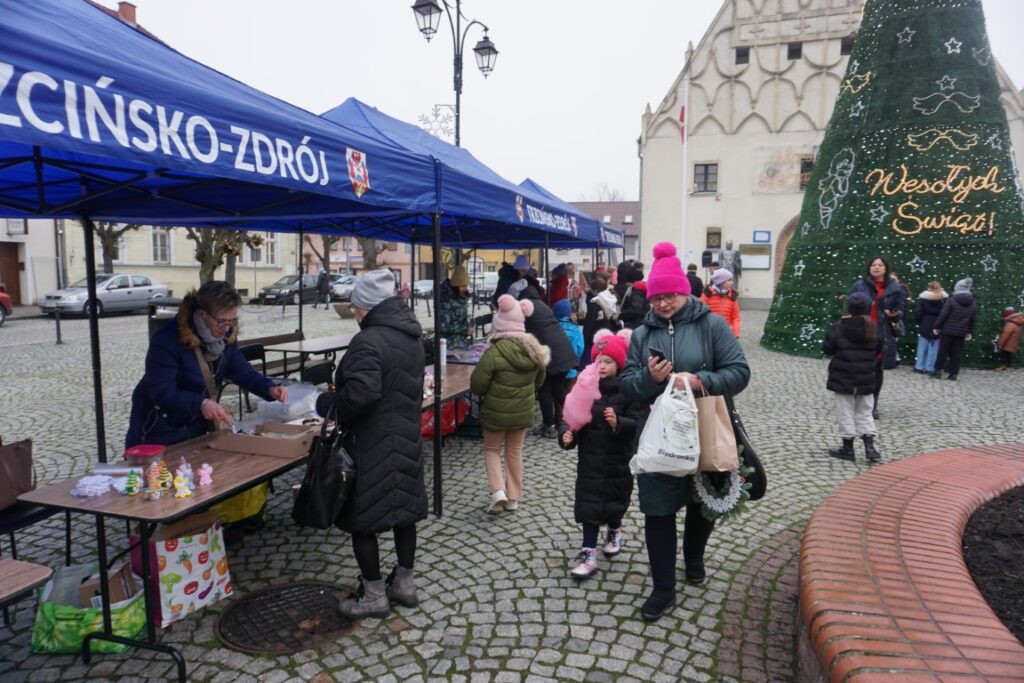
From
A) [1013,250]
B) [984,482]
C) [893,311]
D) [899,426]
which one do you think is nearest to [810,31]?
[1013,250]

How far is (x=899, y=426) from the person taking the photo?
776cm

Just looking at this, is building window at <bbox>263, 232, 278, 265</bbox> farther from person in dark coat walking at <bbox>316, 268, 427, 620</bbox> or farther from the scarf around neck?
person in dark coat walking at <bbox>316, 268, 427, 620</bbox>

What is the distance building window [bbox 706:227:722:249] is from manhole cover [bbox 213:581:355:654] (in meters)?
26.5

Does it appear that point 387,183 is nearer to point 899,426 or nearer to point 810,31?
point 899,426

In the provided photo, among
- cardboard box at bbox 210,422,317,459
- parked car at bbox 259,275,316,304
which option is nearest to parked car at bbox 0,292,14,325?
parked car at bbox 259,275,316,304

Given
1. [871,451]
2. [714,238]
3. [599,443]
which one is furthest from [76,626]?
[714,238]

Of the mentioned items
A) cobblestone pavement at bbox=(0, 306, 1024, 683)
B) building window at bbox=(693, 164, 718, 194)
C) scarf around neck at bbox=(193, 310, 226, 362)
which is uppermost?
building window at bbox=(693, 164, 718, 194)

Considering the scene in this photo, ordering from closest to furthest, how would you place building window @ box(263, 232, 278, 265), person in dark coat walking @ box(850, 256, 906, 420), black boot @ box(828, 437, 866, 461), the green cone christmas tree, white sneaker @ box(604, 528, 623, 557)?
1. white sneaker @ box(604, 528, 623, 557)
2. black boot @ box(828, 437, 866, 461)
3. person in dark coat walking @ box(850, 256, 906, 420)
4. the green cone christmas tree
5. building window @ box(263, 232, 278, 265)

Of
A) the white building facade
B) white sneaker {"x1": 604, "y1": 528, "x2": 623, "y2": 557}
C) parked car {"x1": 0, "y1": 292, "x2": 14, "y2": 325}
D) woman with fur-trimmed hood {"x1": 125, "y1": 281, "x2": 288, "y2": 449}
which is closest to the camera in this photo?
woman with fur-trimmed hood {"x1": 125, "y1": 281, "x2": 288, "y2": 449}

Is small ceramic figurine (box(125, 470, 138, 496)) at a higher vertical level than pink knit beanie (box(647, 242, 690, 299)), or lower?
lower

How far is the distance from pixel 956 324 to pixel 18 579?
12.3 meters

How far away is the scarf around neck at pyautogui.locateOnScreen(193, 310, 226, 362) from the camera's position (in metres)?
3.98

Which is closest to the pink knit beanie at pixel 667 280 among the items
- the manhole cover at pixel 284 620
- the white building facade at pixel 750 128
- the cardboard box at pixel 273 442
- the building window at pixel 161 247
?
the cardboard box at pixel 273 442

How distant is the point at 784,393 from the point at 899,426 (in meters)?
2.06
